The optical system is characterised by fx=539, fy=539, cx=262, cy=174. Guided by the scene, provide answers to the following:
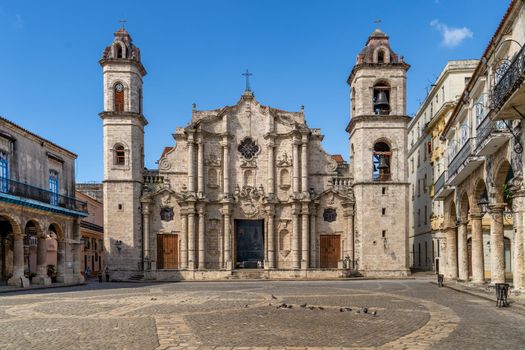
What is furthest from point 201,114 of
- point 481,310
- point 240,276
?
point 481,310

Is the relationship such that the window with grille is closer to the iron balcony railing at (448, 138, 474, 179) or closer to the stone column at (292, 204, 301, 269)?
the stone column at (292, 204, 301, 269)

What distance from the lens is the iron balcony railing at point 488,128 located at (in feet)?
59.3

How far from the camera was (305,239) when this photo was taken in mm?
40688

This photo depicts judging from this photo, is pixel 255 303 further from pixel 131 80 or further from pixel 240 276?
pixel 131 80

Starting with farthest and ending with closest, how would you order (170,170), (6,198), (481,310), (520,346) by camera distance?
(170,170), (6,198), (481,310), (520,346)

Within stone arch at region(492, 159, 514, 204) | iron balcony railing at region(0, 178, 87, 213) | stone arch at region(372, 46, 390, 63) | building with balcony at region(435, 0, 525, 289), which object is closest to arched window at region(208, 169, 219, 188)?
iron balcony railing at region(0, 178, 87, 213)

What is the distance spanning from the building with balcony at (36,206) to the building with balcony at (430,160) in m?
22.9

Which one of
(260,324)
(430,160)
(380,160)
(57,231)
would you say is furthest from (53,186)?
(430,160)

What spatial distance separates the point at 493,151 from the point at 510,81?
5.58 metres

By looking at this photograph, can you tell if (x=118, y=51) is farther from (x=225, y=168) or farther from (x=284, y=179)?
(x=284, y=179)

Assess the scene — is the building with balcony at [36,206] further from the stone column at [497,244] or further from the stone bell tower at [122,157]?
the stone column at [497,244]

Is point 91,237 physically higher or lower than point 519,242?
lower

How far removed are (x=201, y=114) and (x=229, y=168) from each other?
4.97 m

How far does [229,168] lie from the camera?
41.9m
